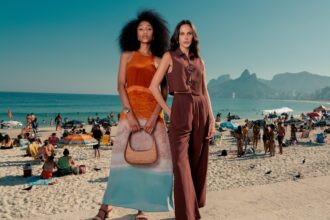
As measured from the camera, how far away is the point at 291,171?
1173cm

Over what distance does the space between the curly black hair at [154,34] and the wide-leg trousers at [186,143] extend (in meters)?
0.62

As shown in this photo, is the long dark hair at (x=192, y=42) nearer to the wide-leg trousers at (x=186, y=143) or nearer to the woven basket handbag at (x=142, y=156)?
the wide-leg trousers at (x=186, y=143)

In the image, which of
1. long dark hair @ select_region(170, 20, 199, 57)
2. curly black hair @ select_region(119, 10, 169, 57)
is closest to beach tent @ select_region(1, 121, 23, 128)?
curly black hair @ select_region(119, 10, 169, 57)

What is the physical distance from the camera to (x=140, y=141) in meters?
3.03

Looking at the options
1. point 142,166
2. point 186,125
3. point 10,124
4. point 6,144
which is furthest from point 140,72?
point 10,124

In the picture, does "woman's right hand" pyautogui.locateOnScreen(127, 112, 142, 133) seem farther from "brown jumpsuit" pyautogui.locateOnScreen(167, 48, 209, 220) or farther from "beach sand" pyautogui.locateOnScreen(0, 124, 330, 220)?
"beach sand" pyautogui.locateOnScreen(0, 124, 330, 220)

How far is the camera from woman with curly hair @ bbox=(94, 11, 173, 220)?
9.87 ft

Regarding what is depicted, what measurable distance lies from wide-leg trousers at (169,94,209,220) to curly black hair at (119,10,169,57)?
62cm

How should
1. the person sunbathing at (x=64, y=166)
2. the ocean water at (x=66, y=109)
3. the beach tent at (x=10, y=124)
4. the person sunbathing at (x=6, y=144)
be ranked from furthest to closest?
1. the ocean water at (x=66, y=109)
2. the beach tent at (x=10, y=124)
3. the person sunbathing at (x=6, y=144)
4. the person sunbathing at (x=64, y=166)

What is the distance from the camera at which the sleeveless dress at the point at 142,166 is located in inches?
119

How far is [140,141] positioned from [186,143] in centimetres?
48

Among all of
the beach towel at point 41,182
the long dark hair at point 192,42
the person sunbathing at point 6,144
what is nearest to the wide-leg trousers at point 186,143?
the long dark hair at point 192,42

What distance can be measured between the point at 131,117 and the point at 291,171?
34.3 feet

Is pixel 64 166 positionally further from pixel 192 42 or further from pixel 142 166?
pixel 192 42
